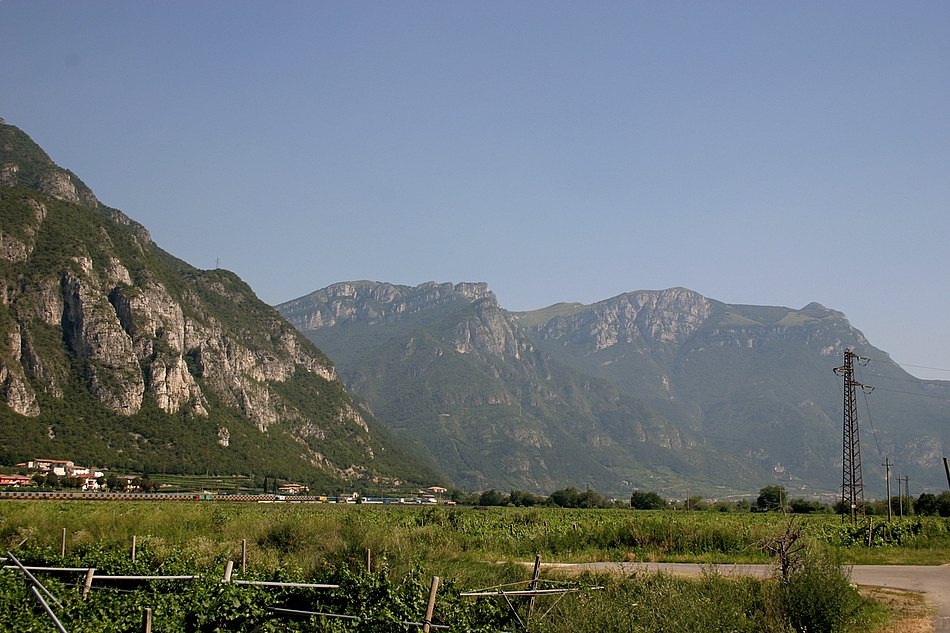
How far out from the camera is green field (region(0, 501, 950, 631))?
14.5 metres

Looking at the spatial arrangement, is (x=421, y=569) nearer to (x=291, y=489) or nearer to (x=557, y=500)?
(x=557, y=500)

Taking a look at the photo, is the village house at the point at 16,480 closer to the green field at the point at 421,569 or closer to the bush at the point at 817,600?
the green field at the point at 421,569

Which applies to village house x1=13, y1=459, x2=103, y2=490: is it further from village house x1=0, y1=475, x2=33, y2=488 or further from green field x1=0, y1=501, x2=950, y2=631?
green field x1=0, y1=501, x2=950, y2=631

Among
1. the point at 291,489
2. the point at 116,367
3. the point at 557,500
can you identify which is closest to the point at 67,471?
the point at 116,367

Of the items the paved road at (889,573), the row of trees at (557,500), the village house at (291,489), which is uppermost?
the paved road at (889,573)

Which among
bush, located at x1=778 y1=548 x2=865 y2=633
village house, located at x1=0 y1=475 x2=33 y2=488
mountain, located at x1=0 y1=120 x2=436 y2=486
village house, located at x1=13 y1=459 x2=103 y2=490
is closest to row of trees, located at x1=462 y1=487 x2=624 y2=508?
mountain, located at x1=0 y1=120 x2=436 y2=486

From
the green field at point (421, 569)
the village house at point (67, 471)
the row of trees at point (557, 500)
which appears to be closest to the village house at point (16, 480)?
the village house at point (67, 471)

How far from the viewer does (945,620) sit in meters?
18.5

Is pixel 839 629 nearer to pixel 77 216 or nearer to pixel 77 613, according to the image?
pixel 77 613

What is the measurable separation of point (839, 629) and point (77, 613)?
1414 centimetres

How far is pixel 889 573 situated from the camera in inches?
1069

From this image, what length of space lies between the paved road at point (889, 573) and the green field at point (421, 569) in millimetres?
1293

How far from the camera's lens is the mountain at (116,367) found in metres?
132

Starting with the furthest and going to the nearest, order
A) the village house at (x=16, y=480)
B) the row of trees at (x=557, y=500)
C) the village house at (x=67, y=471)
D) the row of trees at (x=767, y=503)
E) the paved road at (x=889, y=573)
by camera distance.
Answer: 1. the row of trees at (x=557, y=500)
2. the village house at (x=67, y=471)
3. the village house at (x=16, y=480)
4. the row of trees at (x=767, y=503)
5. the paved road at (x=889, y=573)
